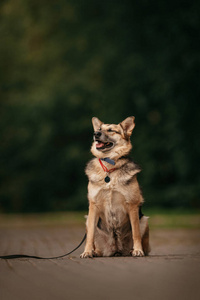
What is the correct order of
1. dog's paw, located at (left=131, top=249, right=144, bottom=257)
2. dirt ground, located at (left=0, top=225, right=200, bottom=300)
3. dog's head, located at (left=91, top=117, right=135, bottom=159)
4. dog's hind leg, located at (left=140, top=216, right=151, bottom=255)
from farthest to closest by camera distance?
dog's hind leg, located at (left=140, top=216, right=151, bottom=255), dog's head, located at (left=91, top=117, right=135, bottom=159), dog's paw, located at (left=131, top=249, right=144, bottom=257), dirt ground, located at (left=0, top=225, right=200, bottom=300)

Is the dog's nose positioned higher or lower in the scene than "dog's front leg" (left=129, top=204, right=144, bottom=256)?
higher

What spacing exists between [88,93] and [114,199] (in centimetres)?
2478

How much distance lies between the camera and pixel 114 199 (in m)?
7.48

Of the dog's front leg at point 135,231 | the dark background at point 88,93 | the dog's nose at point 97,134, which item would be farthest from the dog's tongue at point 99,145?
the dark background at point 88,93

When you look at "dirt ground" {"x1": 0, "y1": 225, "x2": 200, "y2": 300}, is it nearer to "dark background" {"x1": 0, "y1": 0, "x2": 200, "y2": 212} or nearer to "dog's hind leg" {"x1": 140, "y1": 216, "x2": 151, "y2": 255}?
"dog's hind leg" {"x1": 140, "y1": 216, "x2": 151, "y2": 255}

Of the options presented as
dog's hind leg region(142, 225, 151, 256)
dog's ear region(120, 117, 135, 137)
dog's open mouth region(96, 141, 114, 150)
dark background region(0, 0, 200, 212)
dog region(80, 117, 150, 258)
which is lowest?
dog's hind leg region(142, 225, 151, 256)

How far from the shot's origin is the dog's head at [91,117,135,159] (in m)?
7.55

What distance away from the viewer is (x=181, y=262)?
6.85 meters

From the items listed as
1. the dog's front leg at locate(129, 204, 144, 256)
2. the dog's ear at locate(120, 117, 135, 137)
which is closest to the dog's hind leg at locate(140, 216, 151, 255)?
the dog's front leg at locate(129, 204, 144, 256)

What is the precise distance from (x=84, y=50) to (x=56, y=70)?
261cm

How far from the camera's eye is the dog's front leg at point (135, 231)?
7340mm

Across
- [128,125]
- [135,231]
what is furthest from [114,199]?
[128,125]

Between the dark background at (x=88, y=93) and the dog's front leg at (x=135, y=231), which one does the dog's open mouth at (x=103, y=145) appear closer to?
the dog's front leg at (x=135, y=231)

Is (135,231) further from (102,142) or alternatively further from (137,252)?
(102,142)
